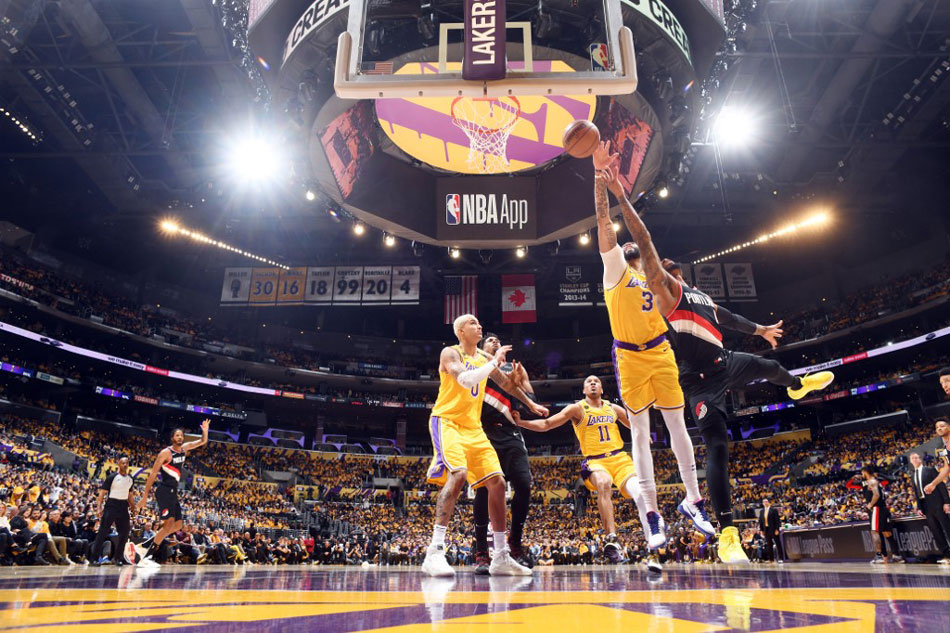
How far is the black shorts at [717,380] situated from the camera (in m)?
4.53

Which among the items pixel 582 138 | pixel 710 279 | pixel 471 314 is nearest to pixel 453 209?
pixel 471 314

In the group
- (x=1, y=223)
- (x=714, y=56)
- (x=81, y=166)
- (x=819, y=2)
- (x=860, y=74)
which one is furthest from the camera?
(x=1, y=223)

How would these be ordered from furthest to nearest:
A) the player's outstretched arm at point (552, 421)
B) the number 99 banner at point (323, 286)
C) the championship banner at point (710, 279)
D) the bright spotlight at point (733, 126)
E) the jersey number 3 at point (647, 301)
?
the number 99 banner at point (323, 286) < the championship banner at point (710, 279) < the bright spotlight at point (733, 126) < the player's outstretched arm at point (552, 421) < the jersey number 3 at point (647, 301)

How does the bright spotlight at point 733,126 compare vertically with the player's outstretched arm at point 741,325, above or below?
above

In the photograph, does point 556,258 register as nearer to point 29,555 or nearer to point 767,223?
point 767,223

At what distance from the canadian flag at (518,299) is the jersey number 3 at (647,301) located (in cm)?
2339

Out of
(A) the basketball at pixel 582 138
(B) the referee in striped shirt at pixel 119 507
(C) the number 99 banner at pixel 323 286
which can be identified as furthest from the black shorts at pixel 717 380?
(C) the number 99 banner at pixel 323 286

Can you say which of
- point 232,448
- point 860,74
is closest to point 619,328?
point 860,74

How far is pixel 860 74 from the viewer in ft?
57.6

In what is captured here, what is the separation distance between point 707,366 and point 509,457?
2253 millimetres

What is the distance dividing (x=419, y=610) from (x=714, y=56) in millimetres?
10961

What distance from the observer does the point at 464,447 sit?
4.94 m

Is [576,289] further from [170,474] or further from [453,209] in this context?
[170,474]

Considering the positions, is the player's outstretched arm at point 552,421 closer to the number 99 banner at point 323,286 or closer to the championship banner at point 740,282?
the number 99 banner at point 323,286
